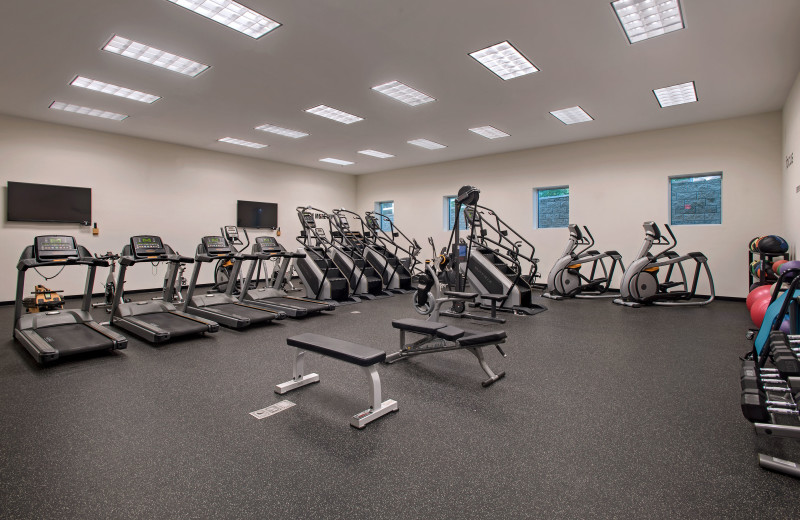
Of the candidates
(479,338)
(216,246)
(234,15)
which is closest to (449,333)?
(479,338)

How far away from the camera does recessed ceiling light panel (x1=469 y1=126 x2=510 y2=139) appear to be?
24.5ft

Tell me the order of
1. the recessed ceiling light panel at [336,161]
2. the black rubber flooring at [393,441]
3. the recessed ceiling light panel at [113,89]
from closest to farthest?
the black rubber flooring at [393,441]
the recessed ceiling light panel at [113,89]
the recessed ceiling light panel at [336,161]

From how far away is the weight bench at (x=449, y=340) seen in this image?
2.97m

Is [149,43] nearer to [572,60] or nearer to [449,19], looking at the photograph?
[449,19]

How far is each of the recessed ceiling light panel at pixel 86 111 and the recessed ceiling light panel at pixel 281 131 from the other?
2275mm

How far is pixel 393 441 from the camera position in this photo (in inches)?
83.7

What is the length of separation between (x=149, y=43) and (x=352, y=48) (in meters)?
2.18

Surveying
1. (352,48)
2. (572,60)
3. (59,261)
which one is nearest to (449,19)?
(352,48)

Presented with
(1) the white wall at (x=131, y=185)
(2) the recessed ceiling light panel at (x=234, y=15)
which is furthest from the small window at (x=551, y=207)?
(2) the recessed ceiling light panel at (x=234, y=15)

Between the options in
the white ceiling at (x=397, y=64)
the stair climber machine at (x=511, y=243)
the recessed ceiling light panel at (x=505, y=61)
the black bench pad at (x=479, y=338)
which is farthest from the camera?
the stair climber machine at (x=511, y=243)

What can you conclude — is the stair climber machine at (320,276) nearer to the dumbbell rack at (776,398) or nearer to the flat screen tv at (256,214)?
the flat screen tv at (256,214)

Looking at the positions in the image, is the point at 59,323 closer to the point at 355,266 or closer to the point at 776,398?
the point at 355,266

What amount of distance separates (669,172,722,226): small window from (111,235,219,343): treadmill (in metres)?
8.45

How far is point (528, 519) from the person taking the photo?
1.52 m
